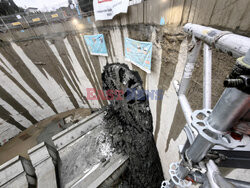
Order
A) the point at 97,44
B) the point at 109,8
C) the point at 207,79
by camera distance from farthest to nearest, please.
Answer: the point at 97,44, the point at 109,8, the point at 207,79

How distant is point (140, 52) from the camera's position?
6.56 ft

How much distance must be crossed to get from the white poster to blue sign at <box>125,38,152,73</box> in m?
0.54

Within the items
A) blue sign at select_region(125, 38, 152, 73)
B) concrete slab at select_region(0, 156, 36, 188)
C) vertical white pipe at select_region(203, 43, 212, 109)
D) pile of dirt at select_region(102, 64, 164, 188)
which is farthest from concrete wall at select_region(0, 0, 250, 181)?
concrete slab at select_region(0, 156, 36, 188)

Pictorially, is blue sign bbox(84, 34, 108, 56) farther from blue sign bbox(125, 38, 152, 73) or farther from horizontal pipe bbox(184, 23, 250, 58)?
horizontal pipe bbox(184, 23, 250, 58)

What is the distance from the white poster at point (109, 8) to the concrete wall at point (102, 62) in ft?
0.52

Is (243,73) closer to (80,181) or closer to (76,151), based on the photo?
(80,181)

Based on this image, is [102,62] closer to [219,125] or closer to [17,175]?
[219,125]

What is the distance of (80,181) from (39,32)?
6342mm

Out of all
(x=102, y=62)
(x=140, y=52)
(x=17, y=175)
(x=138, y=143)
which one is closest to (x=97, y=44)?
(x=102, y=62)

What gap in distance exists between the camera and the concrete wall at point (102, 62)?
38.4 inches

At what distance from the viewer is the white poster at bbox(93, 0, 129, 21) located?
6.14 feet

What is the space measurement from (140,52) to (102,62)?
85.1 inches

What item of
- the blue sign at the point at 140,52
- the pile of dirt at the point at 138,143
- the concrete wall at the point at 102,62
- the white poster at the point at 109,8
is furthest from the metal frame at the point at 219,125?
the pile of dirt at the point at 138,143

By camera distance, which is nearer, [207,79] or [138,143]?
[207,79]
